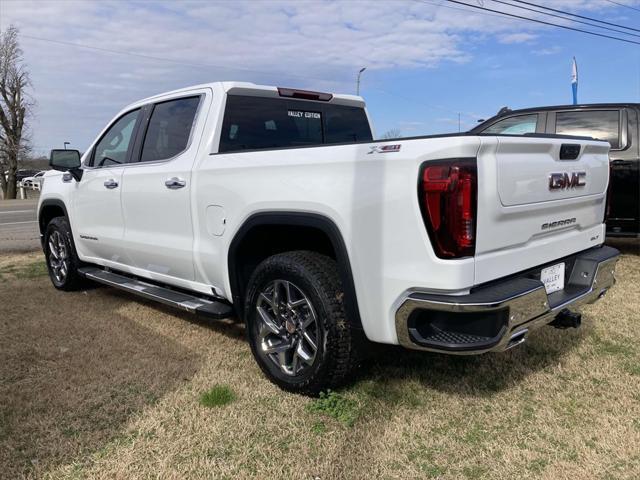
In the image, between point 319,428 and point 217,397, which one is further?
point 217,397

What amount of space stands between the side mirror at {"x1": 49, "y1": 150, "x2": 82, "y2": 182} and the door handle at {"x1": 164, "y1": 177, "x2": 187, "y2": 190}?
5.73 ft

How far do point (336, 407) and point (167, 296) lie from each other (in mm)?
1745

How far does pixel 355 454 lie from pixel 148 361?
72.3 inches

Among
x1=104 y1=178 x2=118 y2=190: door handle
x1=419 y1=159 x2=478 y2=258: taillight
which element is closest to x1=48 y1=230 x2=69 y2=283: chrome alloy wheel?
x1=104 y1=178 x2=118 y2=190: door handle

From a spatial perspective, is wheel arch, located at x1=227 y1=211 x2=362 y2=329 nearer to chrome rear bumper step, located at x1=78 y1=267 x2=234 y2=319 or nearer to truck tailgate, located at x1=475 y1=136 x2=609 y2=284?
chrome rear bumper step, located at x1=78 y1=267 x2=234 y2=319

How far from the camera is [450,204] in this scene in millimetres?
2496

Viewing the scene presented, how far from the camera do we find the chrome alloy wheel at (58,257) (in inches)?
231

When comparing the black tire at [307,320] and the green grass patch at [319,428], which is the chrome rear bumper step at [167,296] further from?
the green grass patch at [319,428]

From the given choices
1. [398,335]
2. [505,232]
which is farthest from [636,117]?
[398,335]

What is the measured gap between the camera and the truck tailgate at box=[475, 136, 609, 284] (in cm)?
258

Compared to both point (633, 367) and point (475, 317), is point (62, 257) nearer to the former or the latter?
point (475, 317)

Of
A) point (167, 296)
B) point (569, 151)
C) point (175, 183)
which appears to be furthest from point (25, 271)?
point (569, 151)

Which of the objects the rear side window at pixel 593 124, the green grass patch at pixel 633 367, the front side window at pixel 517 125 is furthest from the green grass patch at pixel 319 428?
the rear side window at pixel 593 124

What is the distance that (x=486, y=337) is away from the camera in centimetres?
259
